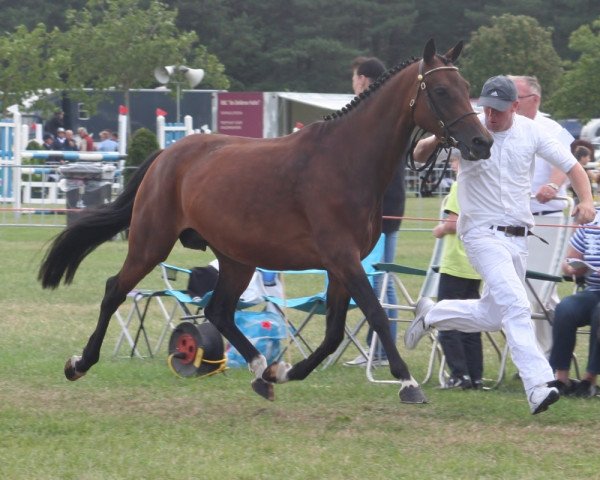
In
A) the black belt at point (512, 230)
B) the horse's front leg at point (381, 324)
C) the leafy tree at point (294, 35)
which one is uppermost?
the black belt at point (512, 230)

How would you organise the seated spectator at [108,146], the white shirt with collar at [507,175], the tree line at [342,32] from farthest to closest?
the tree line at [342,32] < the seated spectator at [108,146] < the white shirt with collar at [507,175]

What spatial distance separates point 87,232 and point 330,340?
2016 mm

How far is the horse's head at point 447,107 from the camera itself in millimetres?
6309

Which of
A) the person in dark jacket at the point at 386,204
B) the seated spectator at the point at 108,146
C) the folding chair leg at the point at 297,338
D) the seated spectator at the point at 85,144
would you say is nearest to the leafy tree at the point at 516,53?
the seated spectator at the point at 108,146

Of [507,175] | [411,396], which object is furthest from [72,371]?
[507,175]

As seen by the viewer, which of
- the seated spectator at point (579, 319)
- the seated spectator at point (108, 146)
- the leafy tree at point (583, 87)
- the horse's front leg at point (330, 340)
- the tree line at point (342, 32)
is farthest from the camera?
the tree line at point (342, 32)

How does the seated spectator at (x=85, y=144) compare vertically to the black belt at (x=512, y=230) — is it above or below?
below

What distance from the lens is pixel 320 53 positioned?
51156 mm

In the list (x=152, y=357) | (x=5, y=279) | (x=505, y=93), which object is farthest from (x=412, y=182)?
(x=505, y=93)

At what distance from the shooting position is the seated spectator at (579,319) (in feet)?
24.7

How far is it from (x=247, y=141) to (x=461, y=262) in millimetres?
1628

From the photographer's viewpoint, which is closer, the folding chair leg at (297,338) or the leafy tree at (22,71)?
the folding chair leg at (297,338)

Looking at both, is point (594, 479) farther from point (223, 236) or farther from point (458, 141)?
point (223, 236)

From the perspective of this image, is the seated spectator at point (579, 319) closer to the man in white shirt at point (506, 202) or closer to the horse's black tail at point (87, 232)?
the man in white shirt at point (506, 202)
